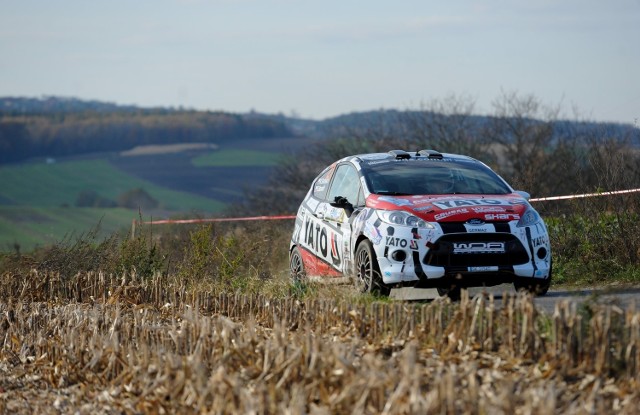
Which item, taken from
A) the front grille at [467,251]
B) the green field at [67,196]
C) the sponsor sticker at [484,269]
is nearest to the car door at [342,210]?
the front grille at [467,251]

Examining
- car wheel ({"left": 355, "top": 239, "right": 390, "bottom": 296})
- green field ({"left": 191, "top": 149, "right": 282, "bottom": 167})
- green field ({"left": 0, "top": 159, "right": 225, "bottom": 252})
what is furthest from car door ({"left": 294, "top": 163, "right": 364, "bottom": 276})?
green field ({"left": 191, "top": 149, "right": 282, "bottom": 167})

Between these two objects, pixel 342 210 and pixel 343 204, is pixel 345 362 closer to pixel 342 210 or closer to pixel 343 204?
pixel 343 204

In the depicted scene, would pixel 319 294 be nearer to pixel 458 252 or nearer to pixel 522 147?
pixel 458 252

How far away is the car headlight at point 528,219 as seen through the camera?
482 inches

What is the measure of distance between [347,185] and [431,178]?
110 centimetres

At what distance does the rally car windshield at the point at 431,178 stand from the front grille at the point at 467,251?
1195 millimetres

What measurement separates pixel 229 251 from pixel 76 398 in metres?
7.98

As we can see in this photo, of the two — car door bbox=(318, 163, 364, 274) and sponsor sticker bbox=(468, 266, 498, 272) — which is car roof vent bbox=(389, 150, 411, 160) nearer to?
car door bbox=(318, 163, 364, 274)

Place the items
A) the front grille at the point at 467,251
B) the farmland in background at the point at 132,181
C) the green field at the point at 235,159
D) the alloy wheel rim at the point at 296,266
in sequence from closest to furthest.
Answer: the front grille at the point at 467,251 < the alloy wheel rim at the point at 296,266 < the farmland in background at the point at 132,181 < the green field at the point at 235,159

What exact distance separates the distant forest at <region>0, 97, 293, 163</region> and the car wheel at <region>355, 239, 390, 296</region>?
11820cm

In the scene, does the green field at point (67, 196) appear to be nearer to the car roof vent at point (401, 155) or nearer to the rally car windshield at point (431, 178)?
the car roof vent at point (401, 155)

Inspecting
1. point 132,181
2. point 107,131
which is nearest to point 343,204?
point 132,181

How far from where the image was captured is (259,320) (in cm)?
1121

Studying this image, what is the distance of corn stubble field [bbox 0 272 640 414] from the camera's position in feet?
23.2
